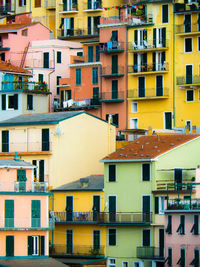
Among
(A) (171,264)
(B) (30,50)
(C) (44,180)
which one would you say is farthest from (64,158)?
(B) (30,50)

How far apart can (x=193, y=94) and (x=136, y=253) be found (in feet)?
72.7

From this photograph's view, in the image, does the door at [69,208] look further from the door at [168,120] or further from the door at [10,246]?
the door at [168,120]

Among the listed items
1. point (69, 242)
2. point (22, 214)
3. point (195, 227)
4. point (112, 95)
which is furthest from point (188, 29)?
point (22, 214)

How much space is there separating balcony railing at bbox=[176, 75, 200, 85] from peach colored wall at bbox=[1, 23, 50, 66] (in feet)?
57.1

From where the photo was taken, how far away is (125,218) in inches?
3814

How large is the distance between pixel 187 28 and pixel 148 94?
22.4ft

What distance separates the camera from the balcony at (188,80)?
11269 cm

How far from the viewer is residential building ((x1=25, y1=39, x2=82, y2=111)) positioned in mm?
122375

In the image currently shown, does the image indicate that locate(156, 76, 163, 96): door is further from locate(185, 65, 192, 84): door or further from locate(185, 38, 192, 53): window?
locate(185, 38, 192, 53): window

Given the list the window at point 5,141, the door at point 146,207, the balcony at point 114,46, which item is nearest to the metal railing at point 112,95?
the balcony at point 114,46

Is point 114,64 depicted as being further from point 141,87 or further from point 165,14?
point 165,14

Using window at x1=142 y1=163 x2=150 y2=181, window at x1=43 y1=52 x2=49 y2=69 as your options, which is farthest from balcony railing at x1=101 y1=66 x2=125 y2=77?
window at x1=142 y1=163 x2=150 y2=181

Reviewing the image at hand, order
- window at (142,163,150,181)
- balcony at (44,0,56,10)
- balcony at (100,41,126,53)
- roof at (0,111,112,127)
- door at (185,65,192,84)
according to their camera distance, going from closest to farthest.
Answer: window at (142,163,150,181), roof at (0,111,112,127), door at (185,65,192,84), balcony at (100,41,126,53), balcony at (44,0,56,10)

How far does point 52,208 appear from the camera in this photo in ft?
327
